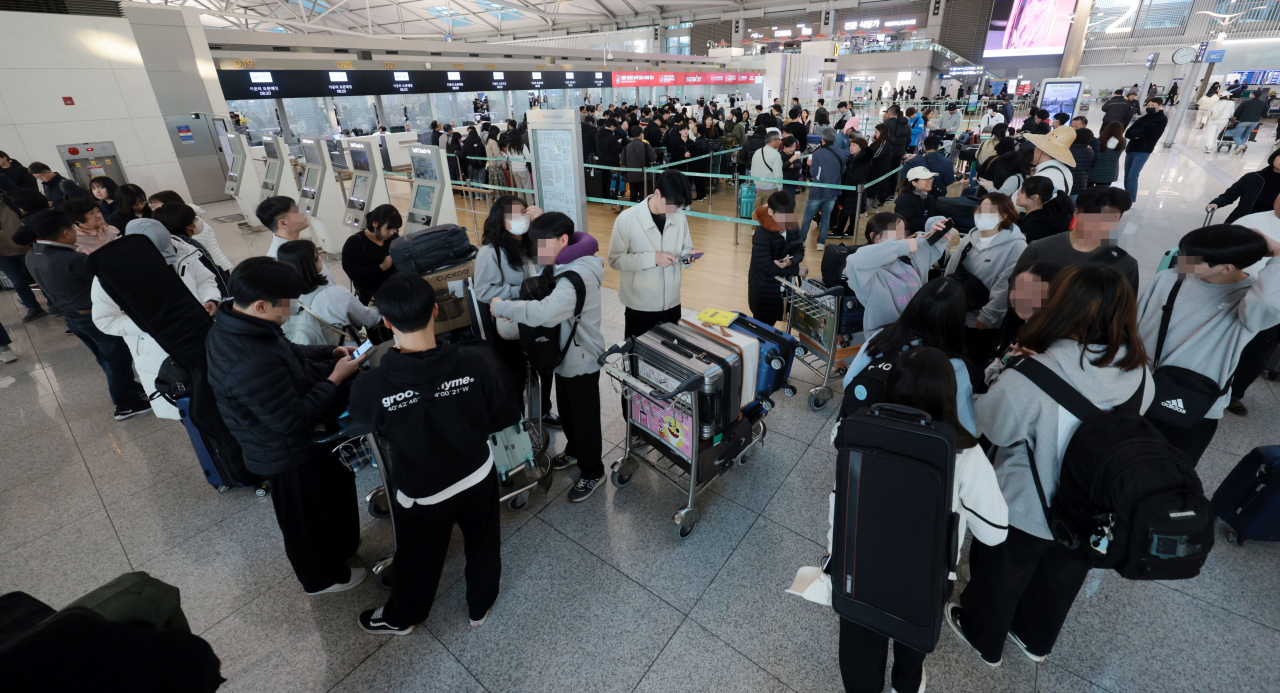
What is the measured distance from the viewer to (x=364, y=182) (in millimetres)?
7387

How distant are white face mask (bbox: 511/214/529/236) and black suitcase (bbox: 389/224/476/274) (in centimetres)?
85

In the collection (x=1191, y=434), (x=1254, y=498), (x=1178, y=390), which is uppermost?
(x=1178, y=390)

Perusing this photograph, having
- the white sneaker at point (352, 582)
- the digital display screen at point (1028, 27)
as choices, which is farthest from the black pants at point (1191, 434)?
the digital display screen at point (1028, 27)

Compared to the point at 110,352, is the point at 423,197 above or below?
above

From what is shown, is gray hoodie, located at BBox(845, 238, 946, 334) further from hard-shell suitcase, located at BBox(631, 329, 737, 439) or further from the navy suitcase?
the navy suitcase

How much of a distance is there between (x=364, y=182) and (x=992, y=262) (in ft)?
24.9

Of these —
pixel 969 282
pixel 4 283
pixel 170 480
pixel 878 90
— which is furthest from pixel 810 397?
pixel 878 90

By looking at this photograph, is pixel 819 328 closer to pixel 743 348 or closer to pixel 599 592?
pixel 743 348

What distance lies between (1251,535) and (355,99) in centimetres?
2132

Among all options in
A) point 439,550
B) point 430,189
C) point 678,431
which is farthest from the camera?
point 430,189

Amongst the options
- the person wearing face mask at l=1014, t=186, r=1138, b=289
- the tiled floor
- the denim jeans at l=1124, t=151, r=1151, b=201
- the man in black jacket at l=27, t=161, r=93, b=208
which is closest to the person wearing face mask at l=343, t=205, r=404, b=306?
the tiled floor

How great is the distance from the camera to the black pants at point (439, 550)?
209cm

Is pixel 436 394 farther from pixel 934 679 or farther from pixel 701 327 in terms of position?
pixel 934 679

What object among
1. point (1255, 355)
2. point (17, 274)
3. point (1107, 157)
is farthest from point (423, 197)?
point (1107, 157)
